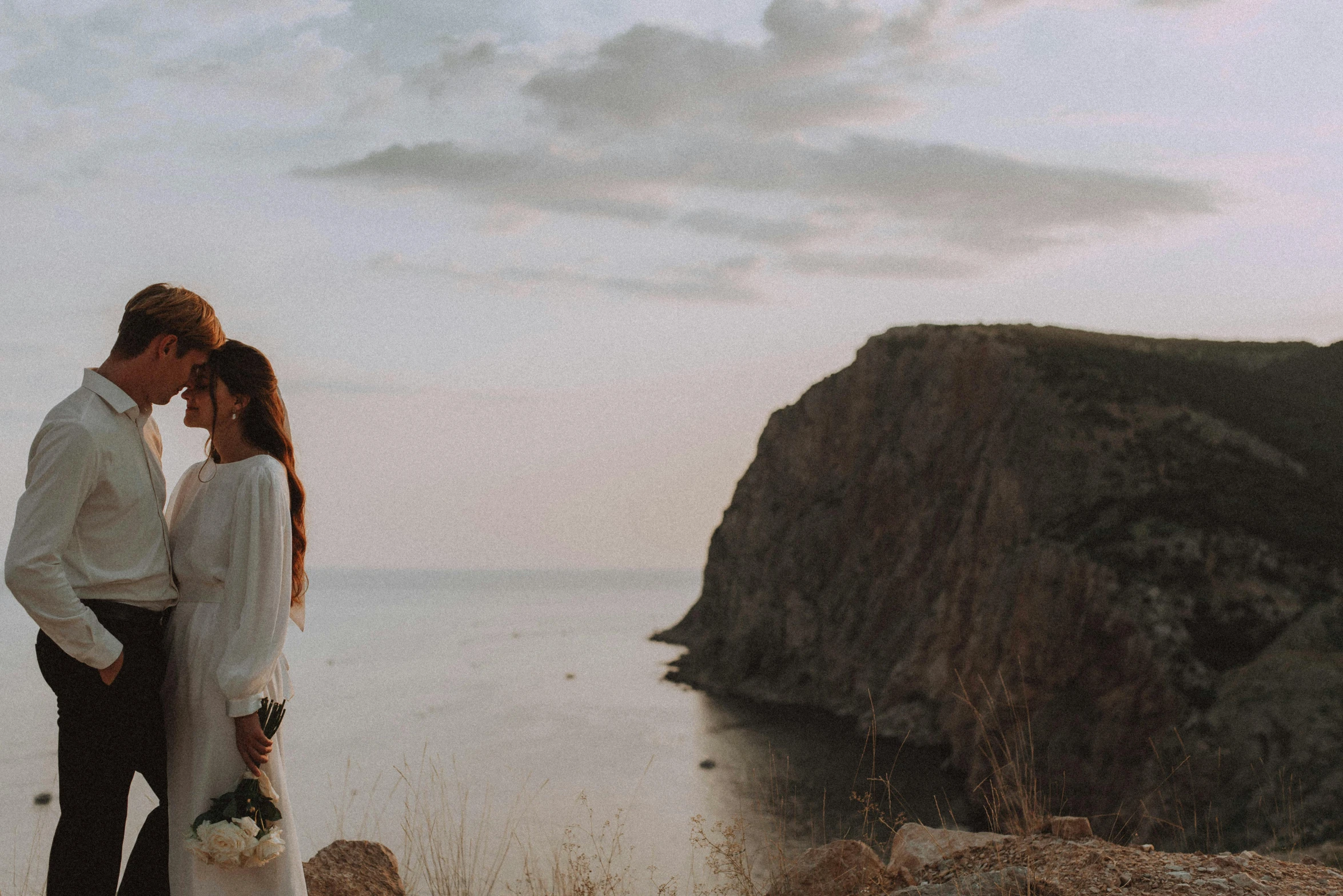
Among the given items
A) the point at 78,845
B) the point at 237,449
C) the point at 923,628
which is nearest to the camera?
the point at 78,845

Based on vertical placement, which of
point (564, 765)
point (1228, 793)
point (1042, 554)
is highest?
point (1042, 554)

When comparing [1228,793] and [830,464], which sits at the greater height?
[830,464]

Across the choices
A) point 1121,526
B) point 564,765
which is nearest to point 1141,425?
point 1121,526

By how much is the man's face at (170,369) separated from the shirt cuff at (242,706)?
1201 mm

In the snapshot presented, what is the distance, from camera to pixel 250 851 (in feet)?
12.2

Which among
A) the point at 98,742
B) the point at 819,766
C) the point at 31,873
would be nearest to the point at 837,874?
the point at 98,742

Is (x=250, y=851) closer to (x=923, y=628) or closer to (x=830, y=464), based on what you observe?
(x=923, y=628)

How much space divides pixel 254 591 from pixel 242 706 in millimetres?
426

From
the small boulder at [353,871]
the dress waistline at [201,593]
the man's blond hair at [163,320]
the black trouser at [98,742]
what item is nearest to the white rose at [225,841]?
the black trouser at [98,742]

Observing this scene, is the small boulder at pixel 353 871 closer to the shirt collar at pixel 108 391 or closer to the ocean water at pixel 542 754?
the ocean water at pixel 542 754

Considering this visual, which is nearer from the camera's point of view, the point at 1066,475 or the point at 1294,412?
the point at 1066,475

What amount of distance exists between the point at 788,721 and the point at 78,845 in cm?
5028

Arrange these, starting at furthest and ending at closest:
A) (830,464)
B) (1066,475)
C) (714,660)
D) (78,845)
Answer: (714,660) < (830,464) < (1066,475) < (78,845)

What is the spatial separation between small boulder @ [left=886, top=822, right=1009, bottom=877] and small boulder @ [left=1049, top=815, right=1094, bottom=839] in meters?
0.44
